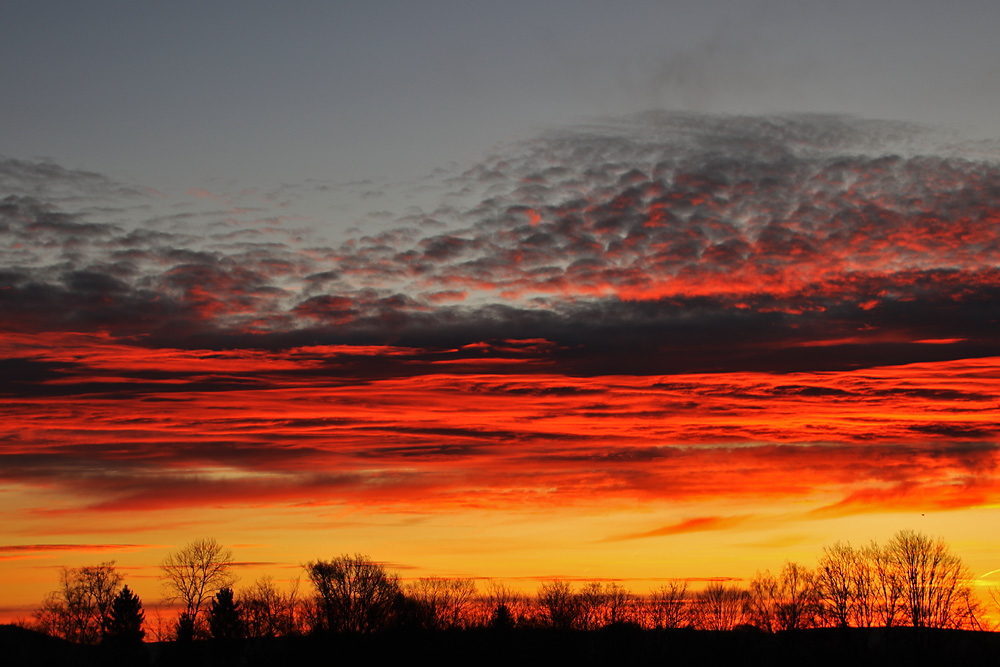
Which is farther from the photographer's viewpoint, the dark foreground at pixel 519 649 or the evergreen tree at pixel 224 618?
the evergreen tree at pixel 224 618

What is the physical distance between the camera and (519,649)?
346 ft

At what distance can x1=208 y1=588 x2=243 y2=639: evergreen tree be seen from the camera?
94.4 meters

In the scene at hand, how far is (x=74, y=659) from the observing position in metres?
97.5

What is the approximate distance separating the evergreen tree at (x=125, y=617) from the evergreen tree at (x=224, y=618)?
24.6 ft

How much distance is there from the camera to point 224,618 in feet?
311

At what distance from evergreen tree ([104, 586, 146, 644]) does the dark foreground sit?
1987 millimetres

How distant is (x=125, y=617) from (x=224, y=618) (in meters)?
10.9

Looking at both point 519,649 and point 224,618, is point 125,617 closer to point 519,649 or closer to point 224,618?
point 224,618

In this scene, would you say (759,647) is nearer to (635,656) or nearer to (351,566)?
(635,656)

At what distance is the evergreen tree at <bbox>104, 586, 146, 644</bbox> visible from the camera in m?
94.1

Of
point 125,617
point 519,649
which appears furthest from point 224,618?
point 519,649

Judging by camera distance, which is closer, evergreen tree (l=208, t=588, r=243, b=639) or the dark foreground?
the dark foreground

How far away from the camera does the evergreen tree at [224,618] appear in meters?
94.4

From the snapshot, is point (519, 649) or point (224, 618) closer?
point (224, 618)
